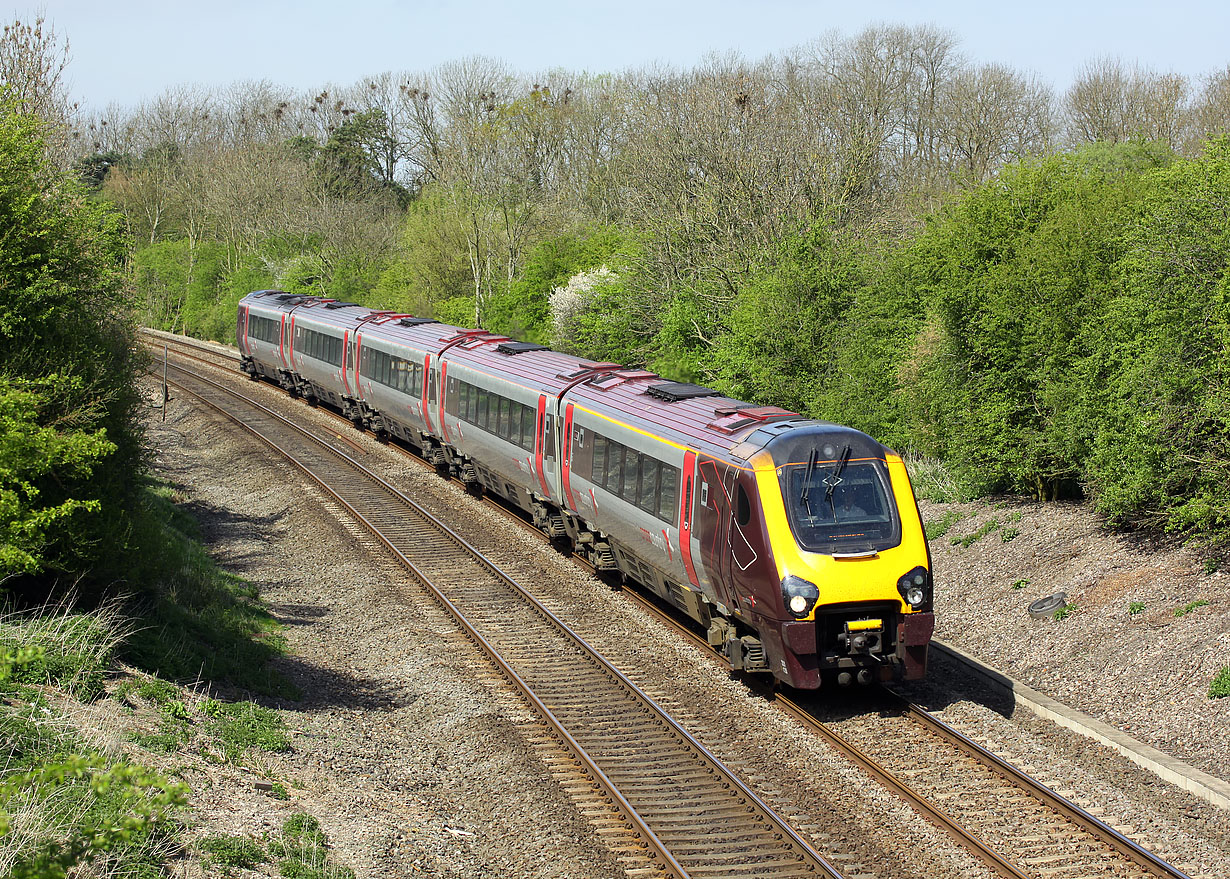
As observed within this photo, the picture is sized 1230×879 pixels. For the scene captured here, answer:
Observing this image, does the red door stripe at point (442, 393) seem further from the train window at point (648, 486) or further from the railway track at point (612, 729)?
the train window at point (648, 486)

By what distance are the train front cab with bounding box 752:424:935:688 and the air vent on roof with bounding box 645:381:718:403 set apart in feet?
12.0

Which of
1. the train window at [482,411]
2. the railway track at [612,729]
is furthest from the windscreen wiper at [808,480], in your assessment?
the train window at [482,411]

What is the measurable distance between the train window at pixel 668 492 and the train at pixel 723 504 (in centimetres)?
3

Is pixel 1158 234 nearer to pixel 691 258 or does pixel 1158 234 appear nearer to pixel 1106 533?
pixel 1106 533

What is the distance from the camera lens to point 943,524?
20562 millimetres

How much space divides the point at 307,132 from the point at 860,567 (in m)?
68.5

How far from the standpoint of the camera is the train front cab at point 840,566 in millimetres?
11570

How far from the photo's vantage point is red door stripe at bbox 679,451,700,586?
13.8m

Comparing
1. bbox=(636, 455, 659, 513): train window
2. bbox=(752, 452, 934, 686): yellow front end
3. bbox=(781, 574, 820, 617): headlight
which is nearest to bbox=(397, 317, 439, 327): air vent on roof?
bbox=(636, 455, 659, 513): train window

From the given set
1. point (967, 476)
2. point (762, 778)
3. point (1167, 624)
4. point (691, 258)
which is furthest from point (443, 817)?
point (691, 258)

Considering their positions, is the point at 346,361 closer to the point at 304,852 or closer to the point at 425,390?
the point at 425,390

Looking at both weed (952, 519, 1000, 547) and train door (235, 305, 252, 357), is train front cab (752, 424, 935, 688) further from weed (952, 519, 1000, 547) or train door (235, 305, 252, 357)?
train door (235, 305, 252, 357)

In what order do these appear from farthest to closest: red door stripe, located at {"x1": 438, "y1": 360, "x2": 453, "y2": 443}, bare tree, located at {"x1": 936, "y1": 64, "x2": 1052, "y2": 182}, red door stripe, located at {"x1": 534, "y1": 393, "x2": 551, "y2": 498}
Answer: bare tree, located at {"x1": 936, "y1": 64, "x2": 1052, "y2": 182}, red door stripe, located at {"x1": 438, "y1": 360, "x2": 453, "y2": 443}, red door stripe, located at {"x1": 534, "y1": 393, "x2": 551, "y2": 498}

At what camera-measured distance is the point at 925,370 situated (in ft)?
72.1
